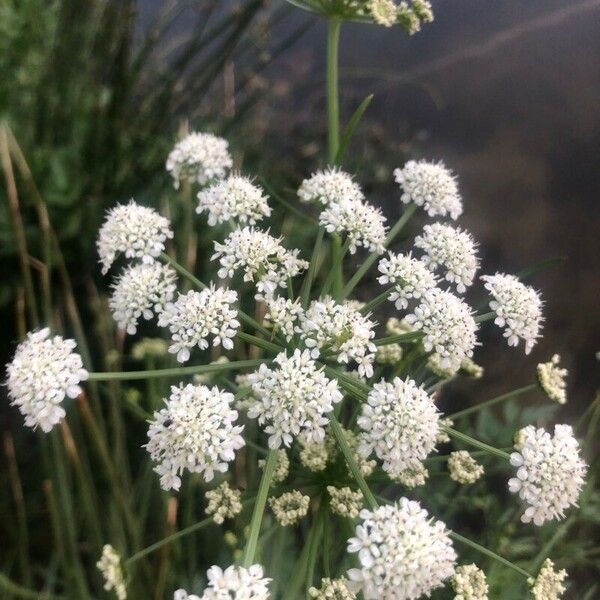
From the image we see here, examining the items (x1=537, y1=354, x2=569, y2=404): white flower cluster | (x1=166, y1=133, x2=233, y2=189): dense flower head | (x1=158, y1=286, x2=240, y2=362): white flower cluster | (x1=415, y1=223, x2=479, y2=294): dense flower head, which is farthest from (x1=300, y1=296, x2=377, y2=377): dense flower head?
(x1=166, y1=133, x2=233, y2=189): dense flower head

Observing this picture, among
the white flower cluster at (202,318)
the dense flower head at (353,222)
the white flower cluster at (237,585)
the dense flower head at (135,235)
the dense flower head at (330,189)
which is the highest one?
the dense flower head at (330,189)

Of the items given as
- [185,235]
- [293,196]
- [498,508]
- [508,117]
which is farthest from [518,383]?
[185,235]

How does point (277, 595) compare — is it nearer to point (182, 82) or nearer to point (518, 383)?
point (518, 383)

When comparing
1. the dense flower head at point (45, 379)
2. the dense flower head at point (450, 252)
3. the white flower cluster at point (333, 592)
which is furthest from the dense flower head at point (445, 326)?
the dense flower head at point (45, 379)

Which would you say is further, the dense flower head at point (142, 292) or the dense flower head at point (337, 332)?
the dense flower head at point (142, 292)

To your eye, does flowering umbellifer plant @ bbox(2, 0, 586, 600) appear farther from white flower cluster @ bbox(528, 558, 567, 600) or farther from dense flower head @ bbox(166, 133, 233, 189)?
dense flower head @ bbox(166, 133, 233, 189)

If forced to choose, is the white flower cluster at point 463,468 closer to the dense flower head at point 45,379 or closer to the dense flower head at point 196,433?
the dense flower head at point 196,433

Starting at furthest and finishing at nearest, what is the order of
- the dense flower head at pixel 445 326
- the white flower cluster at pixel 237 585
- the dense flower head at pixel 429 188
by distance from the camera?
the dense flower head at pixel 429 188 < the dense flower head at pixel 445 326 < the white flower cluster at pixel 237 585
